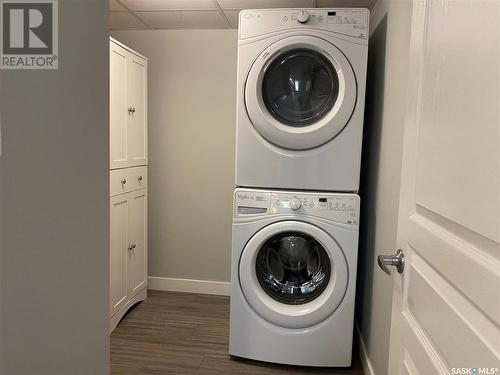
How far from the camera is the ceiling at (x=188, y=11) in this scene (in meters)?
2.33

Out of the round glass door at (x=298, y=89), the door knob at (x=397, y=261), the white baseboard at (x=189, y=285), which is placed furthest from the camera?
the white baseboard at (x=189, y=285)

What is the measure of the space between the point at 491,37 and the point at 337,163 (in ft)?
4.48

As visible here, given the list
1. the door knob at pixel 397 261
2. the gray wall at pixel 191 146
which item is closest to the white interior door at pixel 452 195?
the door knob at pixel 397 261

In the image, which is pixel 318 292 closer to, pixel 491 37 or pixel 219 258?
pixel 219 258

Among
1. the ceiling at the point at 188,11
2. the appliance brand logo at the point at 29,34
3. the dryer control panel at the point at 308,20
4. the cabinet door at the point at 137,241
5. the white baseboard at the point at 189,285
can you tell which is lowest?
the white baseboard at the point at 189,285

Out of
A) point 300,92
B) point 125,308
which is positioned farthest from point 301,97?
point 125,308

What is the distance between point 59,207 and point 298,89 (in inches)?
57.9

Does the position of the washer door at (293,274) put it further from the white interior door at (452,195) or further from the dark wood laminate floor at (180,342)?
the white interior door at (452,195)

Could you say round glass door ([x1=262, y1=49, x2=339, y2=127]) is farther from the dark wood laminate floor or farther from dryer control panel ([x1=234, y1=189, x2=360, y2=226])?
the dark wood laminate floor

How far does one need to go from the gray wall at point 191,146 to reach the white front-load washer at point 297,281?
0.97 meters

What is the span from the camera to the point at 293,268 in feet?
6.75

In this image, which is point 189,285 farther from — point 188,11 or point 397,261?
point 397,261

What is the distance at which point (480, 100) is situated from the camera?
0.58 metres

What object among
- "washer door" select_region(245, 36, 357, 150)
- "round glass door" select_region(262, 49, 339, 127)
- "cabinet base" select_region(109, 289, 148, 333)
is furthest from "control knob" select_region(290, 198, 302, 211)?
"cabinet base" select_region(109, 289, 148, 333)
